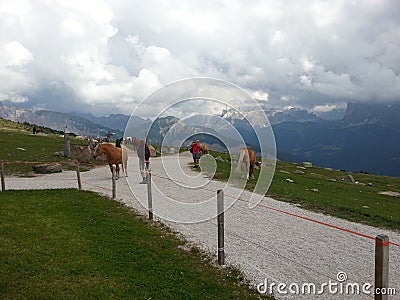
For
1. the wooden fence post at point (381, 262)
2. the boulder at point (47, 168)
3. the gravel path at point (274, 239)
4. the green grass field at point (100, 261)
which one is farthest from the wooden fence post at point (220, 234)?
the boulder at point (47, 168)

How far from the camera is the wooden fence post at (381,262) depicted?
5720 mm

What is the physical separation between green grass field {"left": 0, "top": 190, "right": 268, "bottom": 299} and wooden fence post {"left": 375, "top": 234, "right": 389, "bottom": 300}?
277 cm

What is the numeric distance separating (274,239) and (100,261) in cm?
614

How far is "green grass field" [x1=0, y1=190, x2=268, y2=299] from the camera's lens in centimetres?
777

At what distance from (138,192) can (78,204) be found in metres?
4.19

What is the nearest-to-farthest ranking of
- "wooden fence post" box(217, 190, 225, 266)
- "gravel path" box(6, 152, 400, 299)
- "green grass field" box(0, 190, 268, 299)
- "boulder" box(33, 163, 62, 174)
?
"green grass field" box(0, 190, 268, 299) → "gravel path" box(6, 152, 400, 299) → "wooden fence post" box(217, 190, 225, 266) → "boulder" box(33, 163, 62, 174)

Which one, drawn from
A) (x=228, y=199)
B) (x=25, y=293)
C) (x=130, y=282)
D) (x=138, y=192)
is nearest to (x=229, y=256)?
(x=130, y=282)

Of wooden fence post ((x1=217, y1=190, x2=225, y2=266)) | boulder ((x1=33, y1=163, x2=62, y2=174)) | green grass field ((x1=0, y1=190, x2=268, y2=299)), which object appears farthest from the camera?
boulder ((x1=33, y1=163, x2=62, y2=174))

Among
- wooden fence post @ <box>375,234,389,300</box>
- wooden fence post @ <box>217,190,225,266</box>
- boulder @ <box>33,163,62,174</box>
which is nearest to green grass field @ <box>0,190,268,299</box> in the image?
wooden fence post @ <box>217,190,225,266</box>

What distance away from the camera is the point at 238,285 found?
821 cm

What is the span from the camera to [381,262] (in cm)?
578

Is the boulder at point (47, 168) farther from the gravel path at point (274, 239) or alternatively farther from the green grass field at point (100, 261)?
the green grass field at point (100, 261)

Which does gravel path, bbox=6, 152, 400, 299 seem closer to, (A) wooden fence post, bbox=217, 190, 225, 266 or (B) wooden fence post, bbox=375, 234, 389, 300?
(A) wooden fence post, bbox=217, 190, 225, 266

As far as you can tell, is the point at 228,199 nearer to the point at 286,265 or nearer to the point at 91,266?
the point at 286,265
